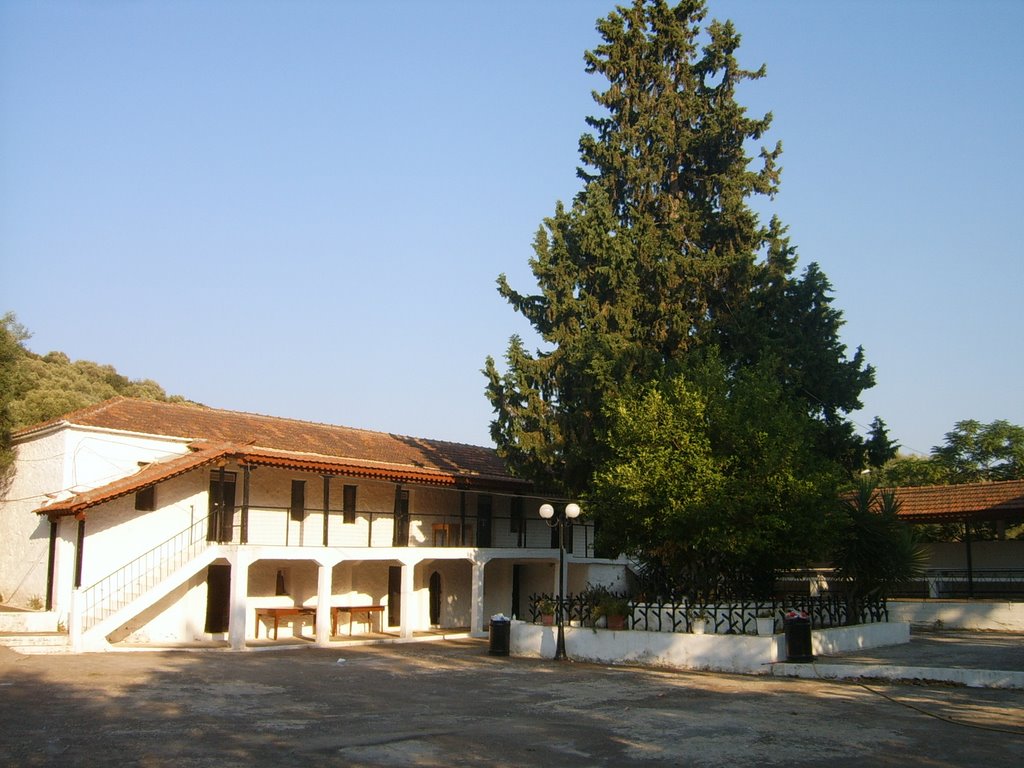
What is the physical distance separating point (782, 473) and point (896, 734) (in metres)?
9.43

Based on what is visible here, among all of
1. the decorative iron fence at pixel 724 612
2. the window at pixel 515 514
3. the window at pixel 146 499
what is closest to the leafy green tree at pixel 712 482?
the decorative iron fence at pixel 724 612

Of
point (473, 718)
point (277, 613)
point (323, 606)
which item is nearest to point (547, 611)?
point (323, 606)

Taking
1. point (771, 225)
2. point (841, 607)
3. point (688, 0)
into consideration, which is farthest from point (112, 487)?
point (688, 0)

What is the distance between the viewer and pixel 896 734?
1166 cm

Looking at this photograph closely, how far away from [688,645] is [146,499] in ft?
46.2

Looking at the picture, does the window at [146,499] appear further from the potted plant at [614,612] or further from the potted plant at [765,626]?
the potted plant at [765,626]

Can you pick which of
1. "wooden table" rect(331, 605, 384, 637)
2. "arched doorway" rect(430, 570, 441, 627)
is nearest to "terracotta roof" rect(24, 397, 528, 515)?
"arched doorway" rect(430, 570, 441, 627)

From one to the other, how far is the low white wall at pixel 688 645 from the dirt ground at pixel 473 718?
851mm

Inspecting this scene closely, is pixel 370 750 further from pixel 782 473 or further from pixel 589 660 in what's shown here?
pixel 782 473

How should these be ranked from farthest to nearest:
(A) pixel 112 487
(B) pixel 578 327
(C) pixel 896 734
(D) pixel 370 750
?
(B) pixel 578 327 → (A) pixel 112 487 → (C) pixel 896 734 → (D) pixel 370 750

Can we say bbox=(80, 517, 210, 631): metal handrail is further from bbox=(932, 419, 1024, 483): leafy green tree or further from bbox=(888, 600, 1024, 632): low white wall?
bbox=(932, 419, 1024, 483): leafy green tree

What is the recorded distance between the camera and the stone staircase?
20312 mm

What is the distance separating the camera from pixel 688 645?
19547 millimetres

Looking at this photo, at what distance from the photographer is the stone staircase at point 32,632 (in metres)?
20.3
